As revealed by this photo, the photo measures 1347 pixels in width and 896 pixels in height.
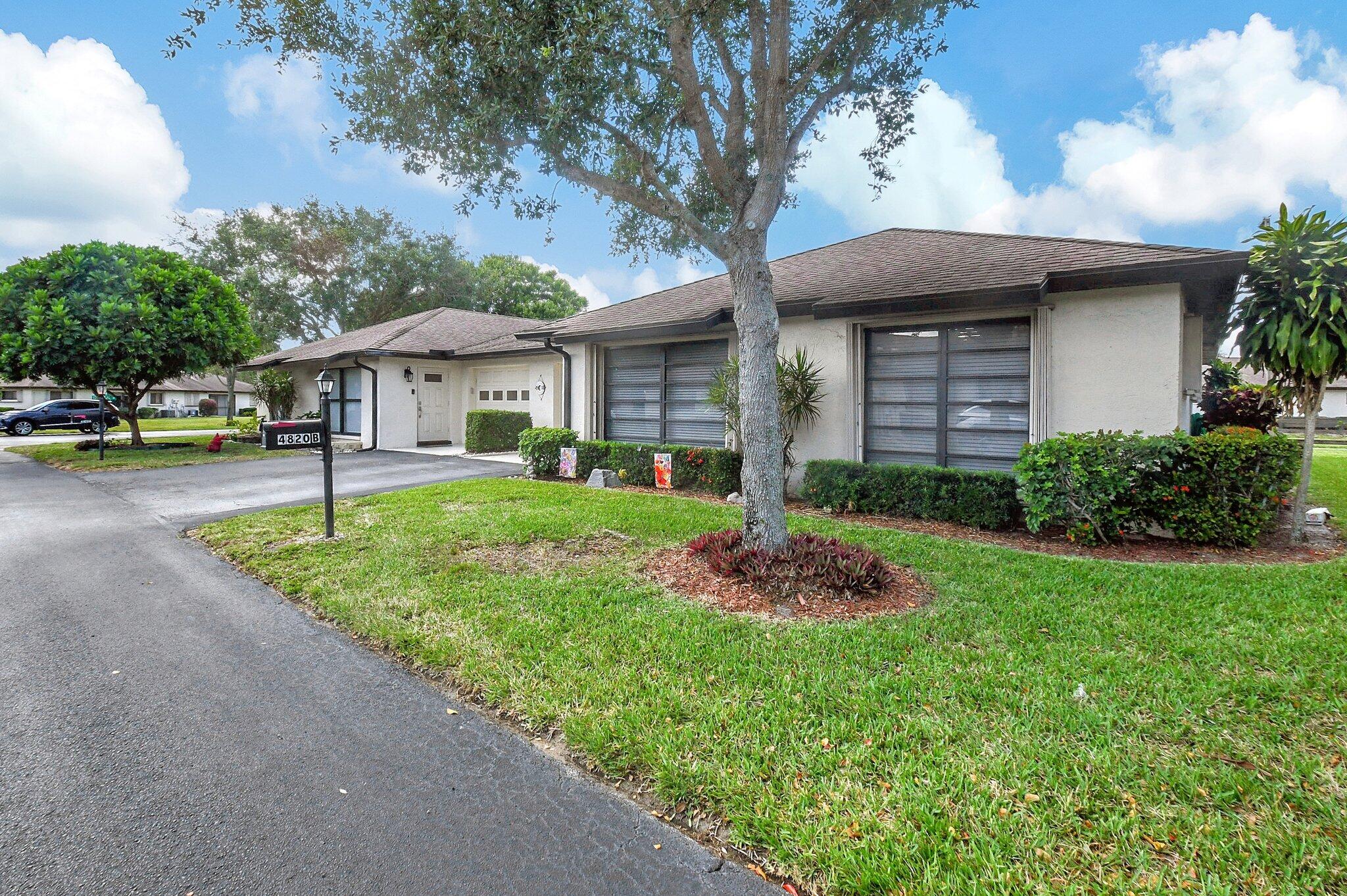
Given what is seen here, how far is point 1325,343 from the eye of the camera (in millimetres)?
6129

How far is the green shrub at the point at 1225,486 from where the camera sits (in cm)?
617

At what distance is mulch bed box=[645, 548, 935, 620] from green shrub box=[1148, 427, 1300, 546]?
342cm

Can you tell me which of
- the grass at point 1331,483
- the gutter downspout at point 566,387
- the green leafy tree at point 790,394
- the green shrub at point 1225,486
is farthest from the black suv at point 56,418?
the grass at point 1331,483

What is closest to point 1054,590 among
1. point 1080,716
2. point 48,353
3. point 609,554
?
point 1080,716

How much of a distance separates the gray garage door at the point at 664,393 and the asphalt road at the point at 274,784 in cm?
757

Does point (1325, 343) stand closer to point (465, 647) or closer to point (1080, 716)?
point (1080, 716)

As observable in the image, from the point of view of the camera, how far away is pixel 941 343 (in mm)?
8461

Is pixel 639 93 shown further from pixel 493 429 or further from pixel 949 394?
pixel 493 429

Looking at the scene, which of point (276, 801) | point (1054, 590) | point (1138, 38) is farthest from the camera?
point (1138, 38)

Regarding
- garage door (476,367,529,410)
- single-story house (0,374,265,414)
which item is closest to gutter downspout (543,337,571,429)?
garage door (476,367,529,410)

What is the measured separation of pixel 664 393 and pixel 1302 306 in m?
8.66

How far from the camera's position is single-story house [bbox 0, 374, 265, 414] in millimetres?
44969

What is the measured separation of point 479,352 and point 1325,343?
17.1 meters

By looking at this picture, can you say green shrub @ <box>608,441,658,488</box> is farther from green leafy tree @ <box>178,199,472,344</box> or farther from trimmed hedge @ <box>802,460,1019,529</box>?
green leafy tree @ <box>178,199,472,344</box>
